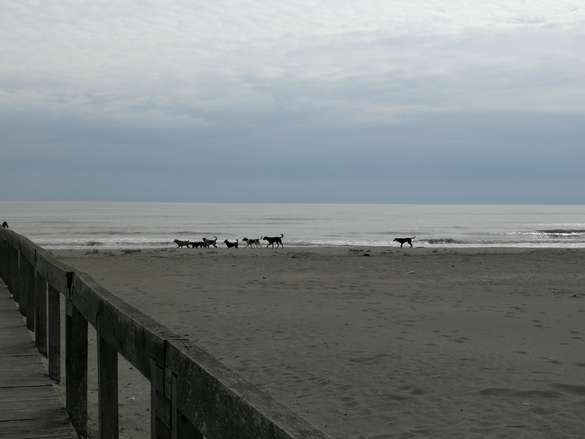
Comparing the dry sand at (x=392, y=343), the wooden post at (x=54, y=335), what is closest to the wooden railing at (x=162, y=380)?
the wooden post at (x=54, y=335)

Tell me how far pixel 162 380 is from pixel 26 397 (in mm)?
2653

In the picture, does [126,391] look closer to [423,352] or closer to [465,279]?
[423,352]

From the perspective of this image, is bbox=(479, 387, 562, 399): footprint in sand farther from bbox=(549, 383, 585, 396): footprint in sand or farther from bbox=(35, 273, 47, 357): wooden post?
bbox=(35, 273, 47, 357): wooden post

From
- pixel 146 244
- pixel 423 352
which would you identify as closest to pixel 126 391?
pixel 423 352

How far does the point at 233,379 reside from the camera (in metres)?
1.95

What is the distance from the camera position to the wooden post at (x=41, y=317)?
5758 millimetres

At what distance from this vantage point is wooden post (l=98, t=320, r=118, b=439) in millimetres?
3299

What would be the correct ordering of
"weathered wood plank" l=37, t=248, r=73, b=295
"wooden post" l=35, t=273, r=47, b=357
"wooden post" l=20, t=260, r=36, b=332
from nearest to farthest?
"weathered wood plank" l=37, t=248, r=73, b=295, "wooden post" l=35, t=273, r=47, b=357, "wooden post" l=20, t=260, r=36, b=332

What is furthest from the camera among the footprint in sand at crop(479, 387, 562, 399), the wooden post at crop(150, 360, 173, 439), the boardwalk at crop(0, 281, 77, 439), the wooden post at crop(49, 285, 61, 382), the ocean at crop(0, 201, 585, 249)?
the ocean at crop(0, 201, 585, 249)

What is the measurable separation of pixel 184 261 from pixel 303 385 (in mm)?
16926

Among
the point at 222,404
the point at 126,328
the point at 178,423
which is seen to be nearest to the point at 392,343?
the point at 126,328

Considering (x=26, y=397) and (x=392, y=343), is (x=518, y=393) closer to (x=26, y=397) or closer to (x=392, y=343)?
(x=392, y=343)

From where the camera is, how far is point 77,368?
4.00 meters

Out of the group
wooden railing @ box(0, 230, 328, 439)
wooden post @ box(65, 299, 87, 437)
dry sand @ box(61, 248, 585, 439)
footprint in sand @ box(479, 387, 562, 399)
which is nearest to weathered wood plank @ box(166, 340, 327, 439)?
wooden railing @ box(0, 230, 328, 439)
